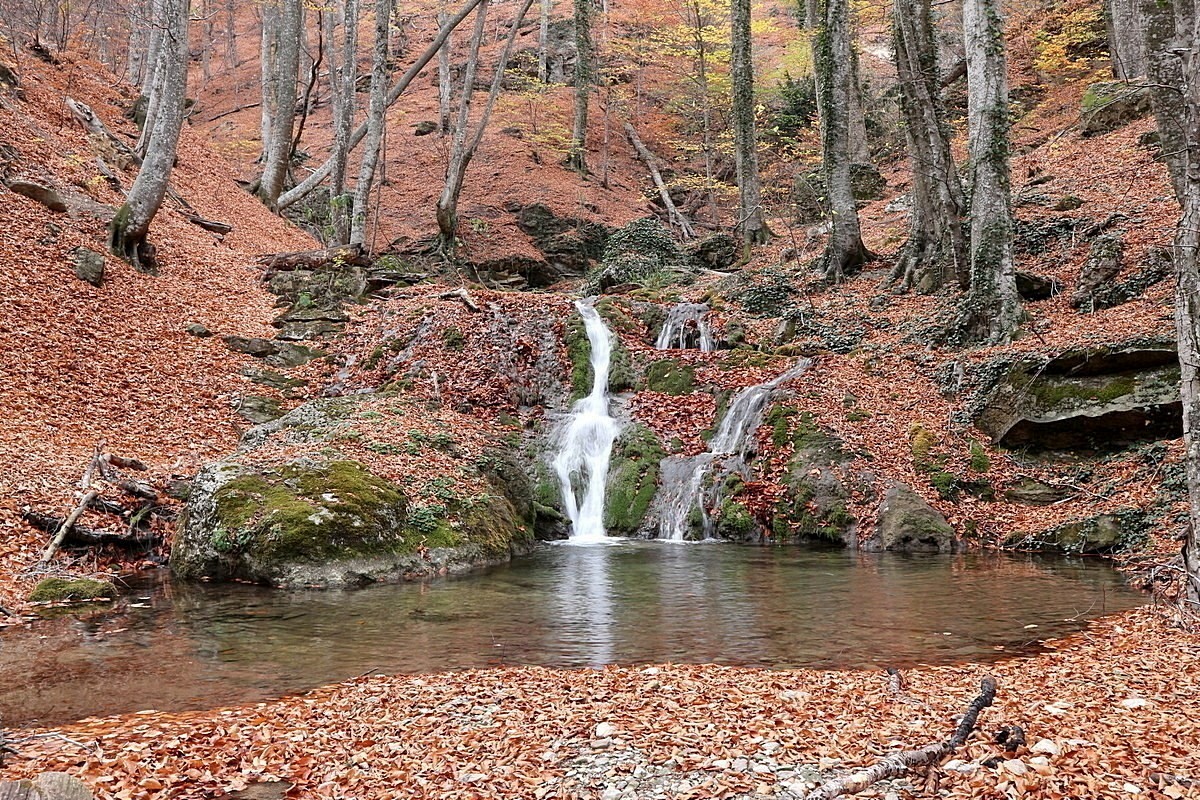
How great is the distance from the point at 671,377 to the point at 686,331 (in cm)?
242

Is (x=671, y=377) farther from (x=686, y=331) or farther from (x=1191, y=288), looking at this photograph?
(x=1191, y=288)

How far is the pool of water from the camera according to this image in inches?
213

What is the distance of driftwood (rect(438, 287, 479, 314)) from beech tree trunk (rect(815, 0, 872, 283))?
8583 mm

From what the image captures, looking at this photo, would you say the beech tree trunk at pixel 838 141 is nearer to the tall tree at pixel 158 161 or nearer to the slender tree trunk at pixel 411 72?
the slender tree trunk at pixel 411 72

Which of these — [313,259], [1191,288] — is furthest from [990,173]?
[313,259]

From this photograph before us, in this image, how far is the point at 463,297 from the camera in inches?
667

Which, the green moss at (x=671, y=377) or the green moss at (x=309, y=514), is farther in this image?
the green moss at (x=671, y=377)

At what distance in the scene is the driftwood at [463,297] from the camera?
16562 millimetres

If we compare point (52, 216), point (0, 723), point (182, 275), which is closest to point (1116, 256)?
point (0, 723)

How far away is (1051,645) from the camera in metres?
6.02

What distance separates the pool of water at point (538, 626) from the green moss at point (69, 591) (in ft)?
1.13

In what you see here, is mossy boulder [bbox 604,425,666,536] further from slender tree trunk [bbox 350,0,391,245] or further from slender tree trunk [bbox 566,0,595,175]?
slender tree trunk [bbox 566,0,595,175]

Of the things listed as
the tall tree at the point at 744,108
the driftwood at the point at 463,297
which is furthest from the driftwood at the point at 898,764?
→ the tall tree at the point at 744,108

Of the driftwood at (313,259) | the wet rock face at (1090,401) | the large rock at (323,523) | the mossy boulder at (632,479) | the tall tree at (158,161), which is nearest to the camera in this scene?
the large rock at (323,523)
